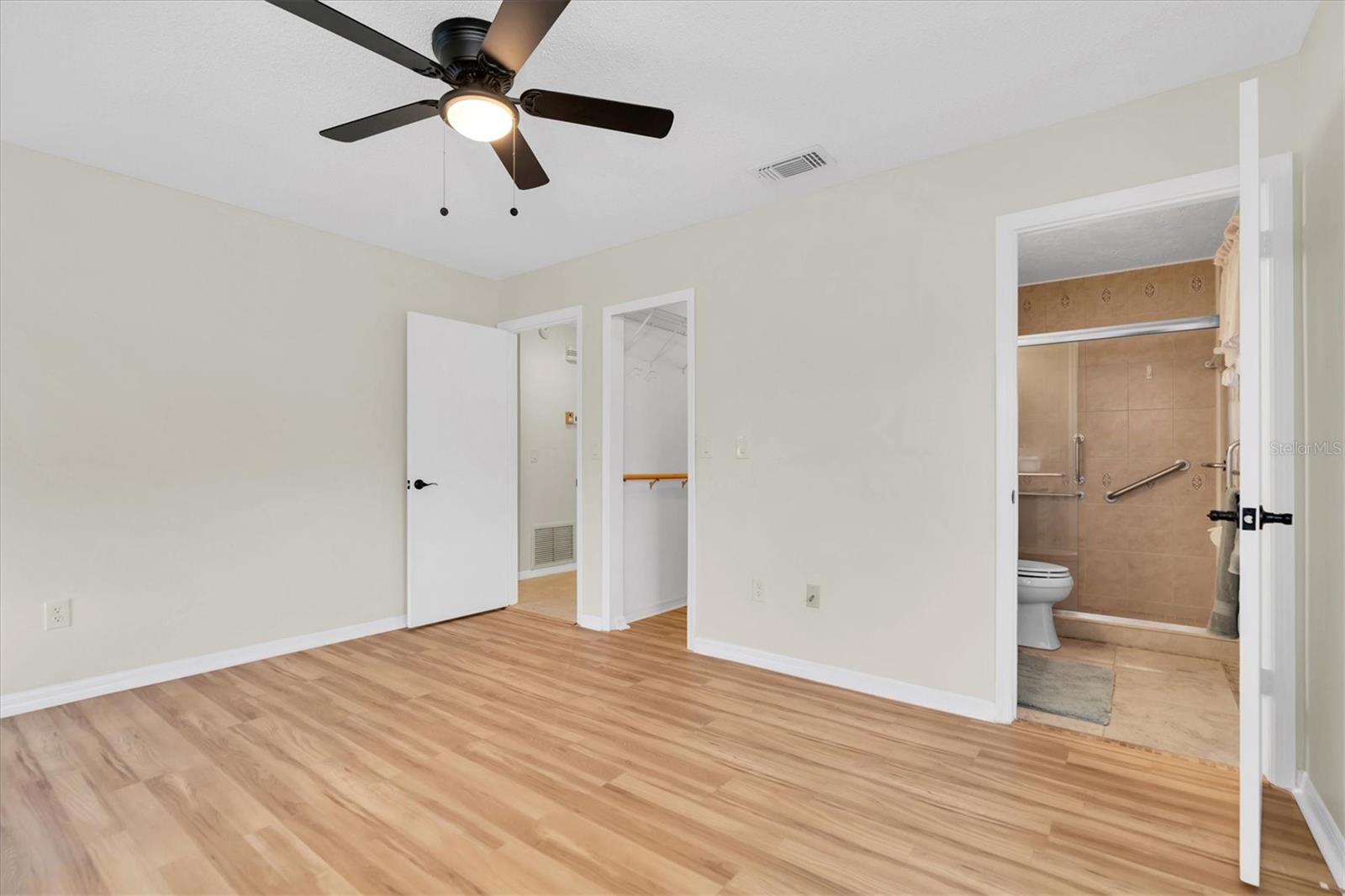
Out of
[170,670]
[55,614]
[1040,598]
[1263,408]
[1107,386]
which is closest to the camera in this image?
[1263,408]

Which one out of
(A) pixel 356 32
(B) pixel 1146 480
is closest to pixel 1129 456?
(B) pixel 1146 480

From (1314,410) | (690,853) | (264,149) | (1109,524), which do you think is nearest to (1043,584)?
(1109,524)

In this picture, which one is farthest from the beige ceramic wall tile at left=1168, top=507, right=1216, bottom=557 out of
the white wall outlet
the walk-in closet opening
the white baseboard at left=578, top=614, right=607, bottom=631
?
the white wall outlet

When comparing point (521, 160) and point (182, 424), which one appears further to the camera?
point (182, 424)

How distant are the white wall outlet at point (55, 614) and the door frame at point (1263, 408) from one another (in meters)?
4.11

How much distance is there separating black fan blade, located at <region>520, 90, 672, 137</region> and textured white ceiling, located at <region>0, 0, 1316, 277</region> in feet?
0.86

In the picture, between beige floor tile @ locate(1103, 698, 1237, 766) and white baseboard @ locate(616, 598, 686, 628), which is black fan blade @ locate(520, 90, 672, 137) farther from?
white baseboard @ locate(616, 598, 686, 628)

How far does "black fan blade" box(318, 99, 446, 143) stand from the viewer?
1.99 m

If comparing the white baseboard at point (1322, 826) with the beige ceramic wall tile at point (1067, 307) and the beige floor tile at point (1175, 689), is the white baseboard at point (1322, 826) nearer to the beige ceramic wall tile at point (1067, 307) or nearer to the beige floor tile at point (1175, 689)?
the beige floor tile at point (1175, 689)

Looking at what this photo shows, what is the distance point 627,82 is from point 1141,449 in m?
3.98

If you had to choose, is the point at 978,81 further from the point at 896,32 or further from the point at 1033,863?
the point at 1033,863

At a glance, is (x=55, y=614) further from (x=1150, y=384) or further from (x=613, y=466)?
(x=1150, y=384)

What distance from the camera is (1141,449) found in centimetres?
419

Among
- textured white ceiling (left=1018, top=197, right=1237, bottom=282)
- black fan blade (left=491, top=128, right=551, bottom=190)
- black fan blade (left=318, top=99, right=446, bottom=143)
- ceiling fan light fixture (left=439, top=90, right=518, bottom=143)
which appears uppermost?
textured white ceiling (left=1018, top=197, right=1237, bottom=282)
